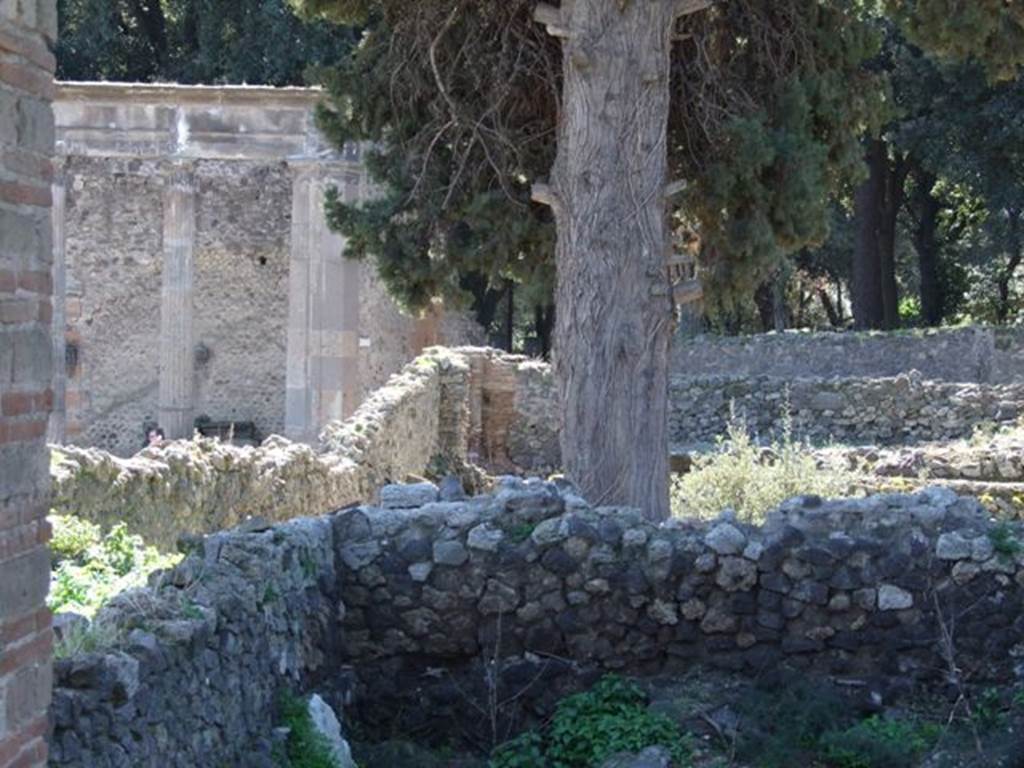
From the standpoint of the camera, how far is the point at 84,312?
87.0ft

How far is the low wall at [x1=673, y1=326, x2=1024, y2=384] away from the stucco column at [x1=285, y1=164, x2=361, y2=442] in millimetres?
6210

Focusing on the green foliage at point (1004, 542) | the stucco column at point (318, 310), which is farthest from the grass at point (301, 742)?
the stucco column at point (318, 310)

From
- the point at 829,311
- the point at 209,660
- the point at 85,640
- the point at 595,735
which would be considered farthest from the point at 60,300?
the point at 829,311

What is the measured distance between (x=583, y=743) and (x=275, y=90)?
1864 centimetres

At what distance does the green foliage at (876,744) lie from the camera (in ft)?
25.5

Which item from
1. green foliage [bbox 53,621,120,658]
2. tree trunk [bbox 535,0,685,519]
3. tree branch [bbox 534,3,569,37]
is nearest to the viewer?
green foliage [bbox 53,621,120,658]

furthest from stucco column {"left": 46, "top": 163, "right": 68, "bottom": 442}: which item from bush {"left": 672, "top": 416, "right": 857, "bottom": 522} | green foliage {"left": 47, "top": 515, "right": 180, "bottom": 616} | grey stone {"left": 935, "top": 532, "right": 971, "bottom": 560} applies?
grey stone {"left": 935, "top": 532, "right": 971, "bottom": 560}

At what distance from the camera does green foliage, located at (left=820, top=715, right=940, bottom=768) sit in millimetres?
7762

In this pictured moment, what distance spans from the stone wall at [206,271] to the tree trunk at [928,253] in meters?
18.4

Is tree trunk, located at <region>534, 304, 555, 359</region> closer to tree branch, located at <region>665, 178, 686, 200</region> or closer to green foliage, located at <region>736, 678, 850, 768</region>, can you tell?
tree branch, located at <region>665, 178, 686, 200</region>

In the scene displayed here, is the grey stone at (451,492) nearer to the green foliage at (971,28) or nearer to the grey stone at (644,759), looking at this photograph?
the grey stone at (644,759)

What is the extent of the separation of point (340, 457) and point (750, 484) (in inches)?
163

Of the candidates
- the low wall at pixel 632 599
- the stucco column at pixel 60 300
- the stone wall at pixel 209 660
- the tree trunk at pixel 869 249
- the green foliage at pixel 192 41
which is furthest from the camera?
the tree trunk at pixel 869 249

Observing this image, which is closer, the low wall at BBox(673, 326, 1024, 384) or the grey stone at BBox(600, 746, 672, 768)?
Result: the grey stone at BBox(600, 746, 672, 768)
